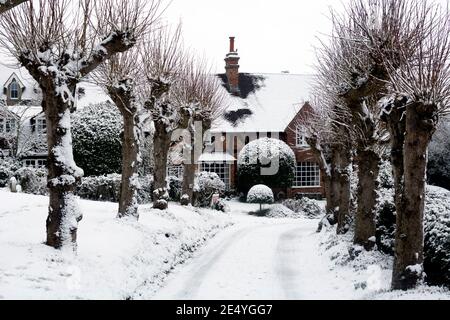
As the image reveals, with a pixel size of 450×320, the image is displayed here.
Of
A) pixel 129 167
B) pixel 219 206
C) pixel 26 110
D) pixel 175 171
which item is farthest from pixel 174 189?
pixel 26 110

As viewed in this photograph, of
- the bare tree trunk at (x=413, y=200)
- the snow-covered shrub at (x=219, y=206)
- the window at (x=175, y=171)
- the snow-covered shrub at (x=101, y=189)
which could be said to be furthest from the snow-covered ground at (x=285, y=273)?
the window at (x=175, y=171)

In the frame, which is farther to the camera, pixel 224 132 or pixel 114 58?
pixel 224 132

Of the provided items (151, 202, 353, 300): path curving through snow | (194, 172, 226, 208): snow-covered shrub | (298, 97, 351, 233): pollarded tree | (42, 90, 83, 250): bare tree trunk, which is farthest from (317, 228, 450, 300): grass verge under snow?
(194, 172, 226, 208): snow-covered shrub

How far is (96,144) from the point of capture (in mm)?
29172

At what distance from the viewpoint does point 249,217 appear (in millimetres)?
28734

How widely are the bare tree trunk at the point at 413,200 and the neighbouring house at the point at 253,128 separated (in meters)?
27.5

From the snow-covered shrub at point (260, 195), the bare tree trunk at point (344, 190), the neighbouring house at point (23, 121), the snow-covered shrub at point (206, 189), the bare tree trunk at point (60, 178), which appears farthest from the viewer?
the neighbouring house at point (23, 121)

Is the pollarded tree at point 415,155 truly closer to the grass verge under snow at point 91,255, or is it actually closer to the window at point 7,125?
the grass verge under snow at point 91,255

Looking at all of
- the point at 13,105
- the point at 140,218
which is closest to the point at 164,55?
the point at 140,218

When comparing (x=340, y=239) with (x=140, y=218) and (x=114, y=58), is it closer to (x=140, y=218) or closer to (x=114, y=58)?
(x=140, y=218)

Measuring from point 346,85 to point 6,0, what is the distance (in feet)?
26.7

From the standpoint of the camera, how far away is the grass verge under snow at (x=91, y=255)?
841 centimetres

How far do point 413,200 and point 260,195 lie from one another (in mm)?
23456

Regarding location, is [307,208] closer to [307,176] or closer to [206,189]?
[206,189]
